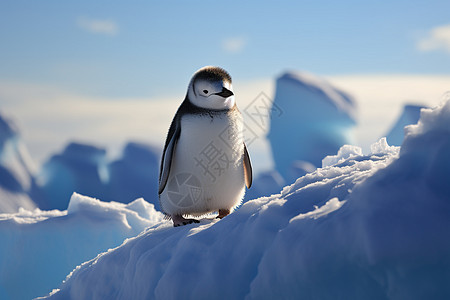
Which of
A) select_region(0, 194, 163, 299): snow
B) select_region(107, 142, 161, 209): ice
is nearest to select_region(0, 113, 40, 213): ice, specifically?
select_region(107, 142, 161, 209): ice

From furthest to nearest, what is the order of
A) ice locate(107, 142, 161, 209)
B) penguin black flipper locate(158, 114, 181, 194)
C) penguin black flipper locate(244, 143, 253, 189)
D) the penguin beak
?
ice locate(107, 142, 161, 209) < penguin black flipper locate(244, 143, 253, 189) < penguin black flipper locate(158, 114, 181, 194) < the penguin beak

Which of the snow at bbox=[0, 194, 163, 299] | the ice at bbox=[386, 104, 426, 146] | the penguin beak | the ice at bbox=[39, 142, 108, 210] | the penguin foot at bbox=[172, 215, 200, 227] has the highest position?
the penguin beak

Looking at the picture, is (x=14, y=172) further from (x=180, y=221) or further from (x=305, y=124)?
(x=180, y=221)

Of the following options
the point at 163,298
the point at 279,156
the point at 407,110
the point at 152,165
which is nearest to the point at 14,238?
the point at 163,298

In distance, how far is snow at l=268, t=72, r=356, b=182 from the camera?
16.0 m

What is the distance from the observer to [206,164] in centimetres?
279

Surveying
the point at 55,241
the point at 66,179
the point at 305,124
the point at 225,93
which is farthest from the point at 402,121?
the point at 225,93

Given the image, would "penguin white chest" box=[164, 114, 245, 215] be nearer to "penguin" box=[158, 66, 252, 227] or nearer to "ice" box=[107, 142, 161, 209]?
"penguin" box=[158, 66, 252, 227]

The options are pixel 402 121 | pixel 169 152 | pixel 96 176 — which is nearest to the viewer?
pixel 169 152

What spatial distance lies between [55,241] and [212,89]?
14.8 feet

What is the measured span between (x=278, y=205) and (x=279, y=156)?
14.5 meters

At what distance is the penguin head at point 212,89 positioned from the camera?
2.74 m

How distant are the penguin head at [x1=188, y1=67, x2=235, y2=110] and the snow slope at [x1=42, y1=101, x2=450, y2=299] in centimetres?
85

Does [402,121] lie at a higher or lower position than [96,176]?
higher
